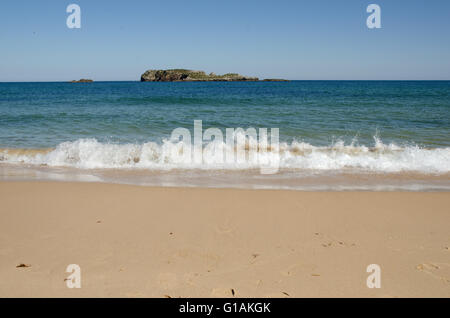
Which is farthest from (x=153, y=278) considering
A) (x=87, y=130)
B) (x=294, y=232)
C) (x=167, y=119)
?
(x=167, y=119)

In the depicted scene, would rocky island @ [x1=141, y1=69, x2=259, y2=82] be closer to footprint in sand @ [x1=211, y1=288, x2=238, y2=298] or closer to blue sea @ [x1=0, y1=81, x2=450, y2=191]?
blue sea @ [x1=0, y1=81, x2=450, y2=191]

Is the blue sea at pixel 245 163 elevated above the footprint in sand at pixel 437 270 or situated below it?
above

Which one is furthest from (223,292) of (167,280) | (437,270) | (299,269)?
(437,270)

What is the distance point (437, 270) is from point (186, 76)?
122 m

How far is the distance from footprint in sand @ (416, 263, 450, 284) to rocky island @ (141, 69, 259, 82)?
120 meters

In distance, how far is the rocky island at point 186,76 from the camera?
4724 inches

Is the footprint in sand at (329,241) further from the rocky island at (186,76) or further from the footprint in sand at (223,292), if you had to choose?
the rocky island at (186,76)

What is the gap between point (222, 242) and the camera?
12.1ft

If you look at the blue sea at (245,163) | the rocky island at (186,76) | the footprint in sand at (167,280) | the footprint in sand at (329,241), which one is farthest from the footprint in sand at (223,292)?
the rocky island at (186,76)

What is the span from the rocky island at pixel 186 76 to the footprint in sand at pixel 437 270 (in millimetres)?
120365

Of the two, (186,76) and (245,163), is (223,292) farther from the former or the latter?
(186,76)
